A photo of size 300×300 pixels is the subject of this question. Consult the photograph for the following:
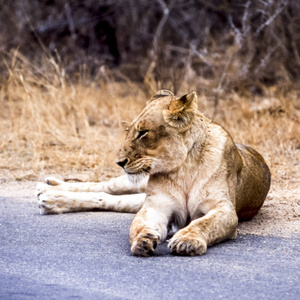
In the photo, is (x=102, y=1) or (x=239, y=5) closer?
(x=239, y=5)

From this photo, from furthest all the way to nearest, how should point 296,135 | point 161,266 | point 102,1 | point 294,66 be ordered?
point 102,1 < point 294,66 < point 296,135 < point 161,266

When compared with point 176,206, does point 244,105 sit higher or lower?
lower

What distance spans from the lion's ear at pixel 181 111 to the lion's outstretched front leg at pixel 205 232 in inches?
21.0

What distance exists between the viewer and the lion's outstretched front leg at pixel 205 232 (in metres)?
3.15

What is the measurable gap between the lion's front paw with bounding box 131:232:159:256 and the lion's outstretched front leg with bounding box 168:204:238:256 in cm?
9

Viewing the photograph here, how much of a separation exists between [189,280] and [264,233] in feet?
3.78

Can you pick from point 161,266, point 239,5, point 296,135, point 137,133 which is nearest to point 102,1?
point 239,5

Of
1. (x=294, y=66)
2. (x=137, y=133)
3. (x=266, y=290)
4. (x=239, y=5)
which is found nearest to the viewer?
(x=266, y=290)

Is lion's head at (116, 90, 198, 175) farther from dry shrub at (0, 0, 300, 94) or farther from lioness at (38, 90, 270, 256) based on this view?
dry shrub at (0, 0, 300, 94)

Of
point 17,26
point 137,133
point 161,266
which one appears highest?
point 137,133

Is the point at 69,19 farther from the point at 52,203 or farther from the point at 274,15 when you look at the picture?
the point at 52,203

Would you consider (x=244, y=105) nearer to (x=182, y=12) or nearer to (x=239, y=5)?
(x=239, y=5)

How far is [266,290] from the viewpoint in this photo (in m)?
2.62

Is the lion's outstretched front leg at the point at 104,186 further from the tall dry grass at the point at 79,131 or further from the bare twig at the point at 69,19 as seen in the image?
the bare twig at the point at 69,19
